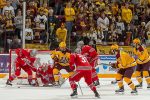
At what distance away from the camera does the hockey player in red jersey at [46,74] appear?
13344 mm

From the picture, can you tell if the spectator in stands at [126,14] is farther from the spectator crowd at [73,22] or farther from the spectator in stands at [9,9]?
A: the spectator in stands at [9,9]

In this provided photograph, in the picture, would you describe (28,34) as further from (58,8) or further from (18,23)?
(58,8)

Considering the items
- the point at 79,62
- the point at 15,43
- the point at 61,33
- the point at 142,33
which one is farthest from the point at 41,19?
the point at 79,62

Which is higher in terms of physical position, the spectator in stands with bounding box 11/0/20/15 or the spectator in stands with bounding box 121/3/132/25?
the spectator in stands with bounding box 11/0/20/15

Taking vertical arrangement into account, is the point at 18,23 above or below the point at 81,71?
above

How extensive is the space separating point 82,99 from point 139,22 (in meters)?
9.74

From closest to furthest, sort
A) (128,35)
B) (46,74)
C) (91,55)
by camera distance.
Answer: (91,55)
(46,74)
(128,35)

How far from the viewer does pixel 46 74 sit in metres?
13.4

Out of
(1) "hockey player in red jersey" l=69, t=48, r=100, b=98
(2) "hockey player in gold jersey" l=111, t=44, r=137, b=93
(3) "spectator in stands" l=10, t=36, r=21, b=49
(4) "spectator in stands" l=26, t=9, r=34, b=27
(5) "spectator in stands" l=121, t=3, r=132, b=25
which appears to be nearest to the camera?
(1) "hockey player in red jersey" l=69, t=48, r=100, b=98

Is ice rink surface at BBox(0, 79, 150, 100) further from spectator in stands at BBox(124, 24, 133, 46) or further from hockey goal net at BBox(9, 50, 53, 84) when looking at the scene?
spectator in stands at BBox(124, 24, 133, 46)

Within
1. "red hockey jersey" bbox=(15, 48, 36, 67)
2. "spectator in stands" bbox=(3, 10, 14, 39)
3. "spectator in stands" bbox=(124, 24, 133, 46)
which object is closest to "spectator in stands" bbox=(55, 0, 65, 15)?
"spectator in stands" bbox=(3, 10, 14, 39)

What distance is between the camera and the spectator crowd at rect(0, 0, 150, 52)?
16391 mm

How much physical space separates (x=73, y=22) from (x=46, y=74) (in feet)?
16.0

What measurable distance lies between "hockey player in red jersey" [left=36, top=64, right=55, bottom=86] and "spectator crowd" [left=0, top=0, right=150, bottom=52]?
265 centimetres
